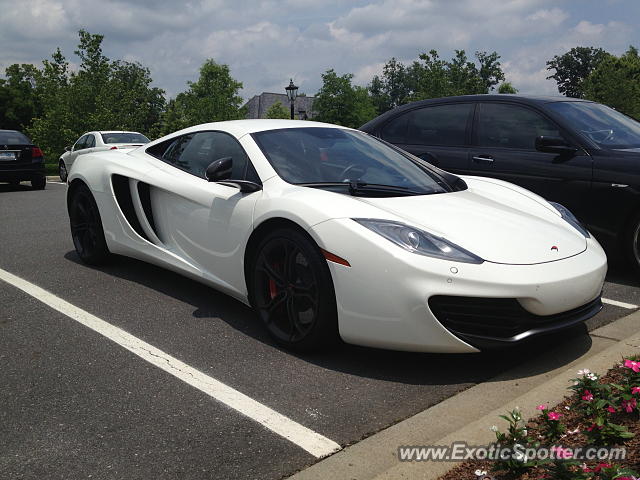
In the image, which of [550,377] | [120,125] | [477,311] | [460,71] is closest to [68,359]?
[477,311]

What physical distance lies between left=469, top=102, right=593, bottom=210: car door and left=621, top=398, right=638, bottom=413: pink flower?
127 inches

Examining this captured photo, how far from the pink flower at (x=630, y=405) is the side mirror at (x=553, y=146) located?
3.40 meters

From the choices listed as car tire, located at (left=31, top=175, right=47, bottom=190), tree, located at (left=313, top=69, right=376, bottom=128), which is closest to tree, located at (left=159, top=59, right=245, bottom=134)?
tree, located at (left=313, top=69, right=376, bottom=128)

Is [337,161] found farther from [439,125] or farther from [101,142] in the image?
[101,142]

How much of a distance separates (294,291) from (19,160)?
13.0 meters

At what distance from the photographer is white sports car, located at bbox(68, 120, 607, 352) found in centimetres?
324

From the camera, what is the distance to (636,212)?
17.0 feet

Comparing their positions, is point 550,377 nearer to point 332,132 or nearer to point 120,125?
point 332,132

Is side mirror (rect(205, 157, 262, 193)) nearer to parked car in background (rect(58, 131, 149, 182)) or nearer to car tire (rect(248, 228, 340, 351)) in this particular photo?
car tire (rect(248, 228, 340, 351))

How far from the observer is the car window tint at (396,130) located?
695 cm

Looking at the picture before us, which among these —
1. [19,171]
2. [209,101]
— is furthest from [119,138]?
[209,101]

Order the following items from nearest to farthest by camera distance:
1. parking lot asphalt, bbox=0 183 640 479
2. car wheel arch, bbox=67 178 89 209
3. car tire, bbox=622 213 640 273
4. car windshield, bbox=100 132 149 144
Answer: parking lot asphalt, bbox=0 183 640 479, car tire, bbox=622 213 640 273, car wheel arch, bbox=67 178 89 209, car windshield, bbox=100 132 149 144

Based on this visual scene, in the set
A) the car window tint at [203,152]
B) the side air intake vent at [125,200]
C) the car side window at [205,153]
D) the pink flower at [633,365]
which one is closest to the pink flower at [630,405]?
the pink flower at [633,365]

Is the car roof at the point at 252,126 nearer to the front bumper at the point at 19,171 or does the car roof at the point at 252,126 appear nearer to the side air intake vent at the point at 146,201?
the side air intake vent at the point at 146,201
